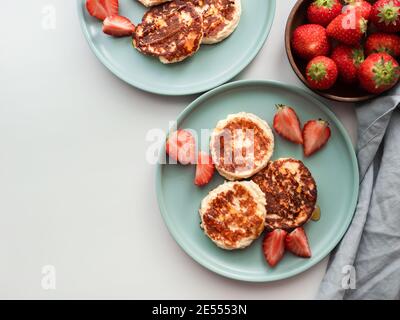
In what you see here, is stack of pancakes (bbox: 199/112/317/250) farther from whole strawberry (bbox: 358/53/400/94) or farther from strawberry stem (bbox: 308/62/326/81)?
whole strawberry (bbox: 358/53/400/94)

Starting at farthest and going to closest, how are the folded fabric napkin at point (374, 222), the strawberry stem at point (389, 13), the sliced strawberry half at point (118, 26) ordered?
the sliced strawberry half at point (118, 26) < the folded fabric napkin at point (374, 222) < the strawberry stem at point (389, 13)

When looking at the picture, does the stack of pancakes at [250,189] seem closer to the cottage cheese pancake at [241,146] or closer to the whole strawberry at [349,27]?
the cottage cheese pancake at [241,146]

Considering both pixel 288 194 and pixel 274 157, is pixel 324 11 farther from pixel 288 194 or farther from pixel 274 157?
pixel 288 194

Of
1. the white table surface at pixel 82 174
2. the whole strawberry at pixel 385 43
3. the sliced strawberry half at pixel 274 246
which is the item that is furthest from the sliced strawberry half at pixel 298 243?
the whole strawberry at pixel 385 43

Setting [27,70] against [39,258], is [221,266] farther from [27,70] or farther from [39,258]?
[27,70]

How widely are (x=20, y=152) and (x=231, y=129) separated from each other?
0.81 meters

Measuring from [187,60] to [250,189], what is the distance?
517 millimetres

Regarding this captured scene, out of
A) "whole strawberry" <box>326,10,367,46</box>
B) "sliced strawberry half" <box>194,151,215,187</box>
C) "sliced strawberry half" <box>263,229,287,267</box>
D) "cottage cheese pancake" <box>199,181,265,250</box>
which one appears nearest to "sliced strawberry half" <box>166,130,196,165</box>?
"sliced strawberry half" <box>194,151,215,187</box>

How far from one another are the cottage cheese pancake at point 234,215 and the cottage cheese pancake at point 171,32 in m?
0.50

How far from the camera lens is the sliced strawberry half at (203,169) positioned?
1894 millimetres

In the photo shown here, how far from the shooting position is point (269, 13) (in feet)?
6.41

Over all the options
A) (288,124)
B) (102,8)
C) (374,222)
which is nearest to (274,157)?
(288,124)

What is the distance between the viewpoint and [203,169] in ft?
6.22

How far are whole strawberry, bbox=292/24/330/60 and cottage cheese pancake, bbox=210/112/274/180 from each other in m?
0.29
